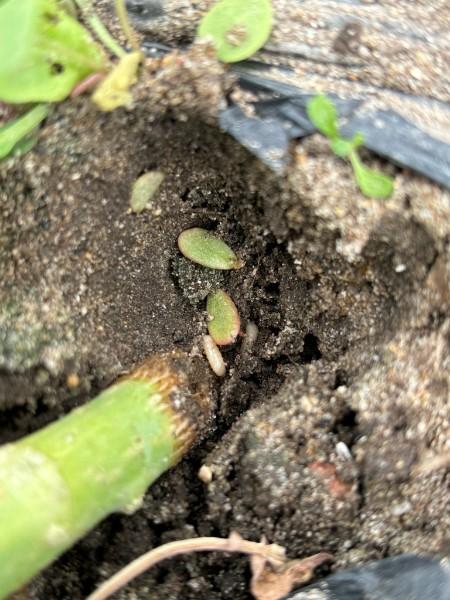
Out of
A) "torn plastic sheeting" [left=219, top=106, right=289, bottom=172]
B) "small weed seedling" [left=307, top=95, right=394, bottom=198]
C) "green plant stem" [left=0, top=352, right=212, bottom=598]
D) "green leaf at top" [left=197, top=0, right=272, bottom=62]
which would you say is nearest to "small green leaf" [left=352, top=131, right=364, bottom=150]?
"small weed seedling" [left=307, top=95, right=394, bottom=198]

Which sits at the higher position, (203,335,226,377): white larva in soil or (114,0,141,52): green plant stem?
(114,0,141,52): green plant stem

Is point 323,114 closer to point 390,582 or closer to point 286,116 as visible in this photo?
point 286,116

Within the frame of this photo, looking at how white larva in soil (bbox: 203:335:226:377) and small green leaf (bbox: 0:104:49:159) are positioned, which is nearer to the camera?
small green leaf (bbox: 0:104:49:159)

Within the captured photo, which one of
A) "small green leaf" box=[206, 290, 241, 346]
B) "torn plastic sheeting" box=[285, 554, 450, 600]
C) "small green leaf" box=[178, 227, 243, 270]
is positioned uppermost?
"small green leaf" box=[178, 227, 243, 270]

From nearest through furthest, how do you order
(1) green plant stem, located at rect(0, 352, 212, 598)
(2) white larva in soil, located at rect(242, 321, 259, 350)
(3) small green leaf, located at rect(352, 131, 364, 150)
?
1. (1) green plant stem, located at rect(0, 352, 212, 598)
2. (3) small green leaf, located at rect(352, 131, 364, 150)
3. (2) white larva in soil, located at rect(242, 321, 259, 350)

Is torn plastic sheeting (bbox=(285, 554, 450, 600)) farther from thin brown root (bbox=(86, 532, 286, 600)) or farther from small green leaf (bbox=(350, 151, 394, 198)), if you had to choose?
small green leaf (bbox=(350, 151, 394, 198))

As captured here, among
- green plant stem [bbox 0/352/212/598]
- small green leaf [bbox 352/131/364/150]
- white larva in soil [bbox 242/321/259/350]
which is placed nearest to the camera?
green plant stem [bbox 0/352/212/598]
